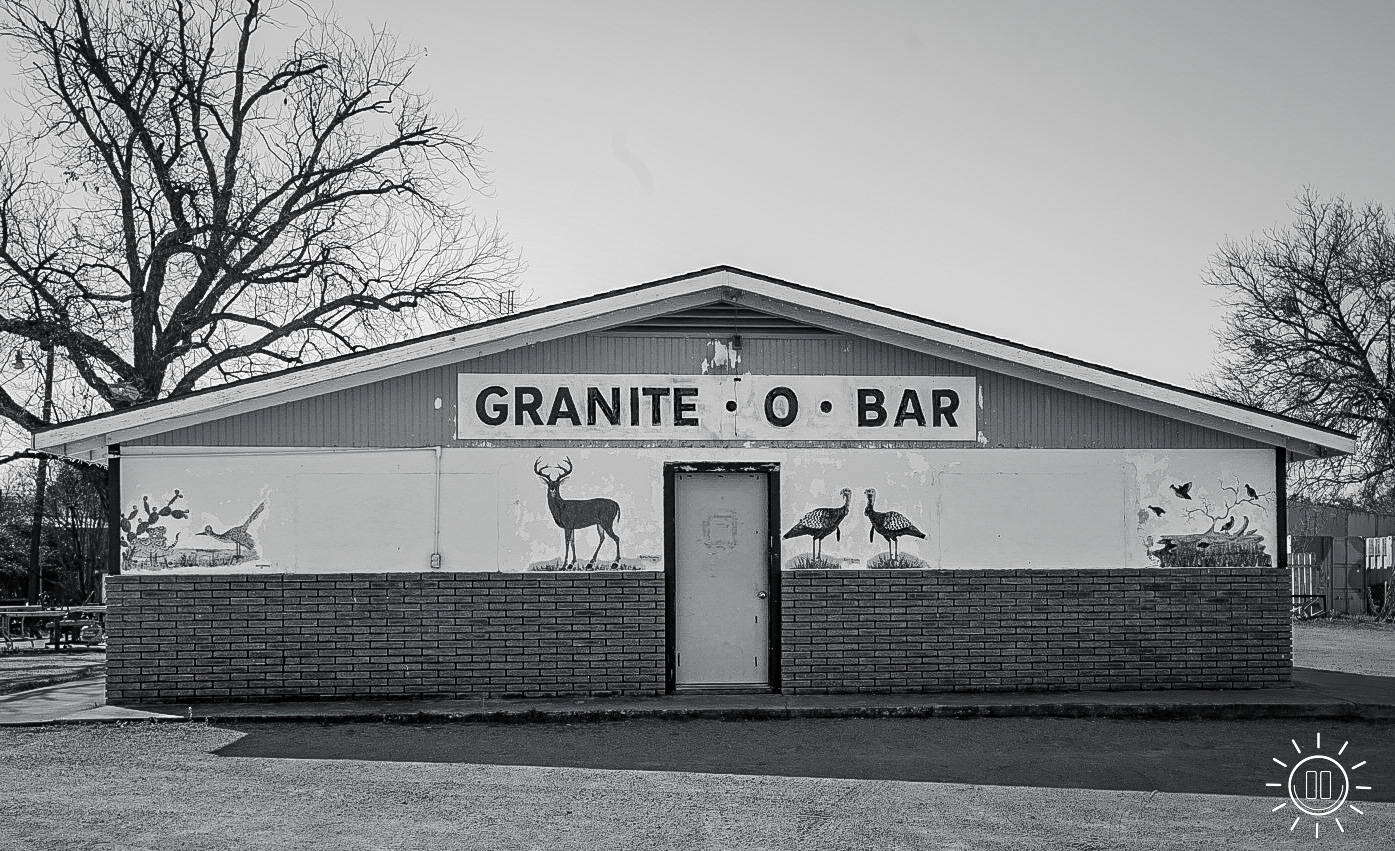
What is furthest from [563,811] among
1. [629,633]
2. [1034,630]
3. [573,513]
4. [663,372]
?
[1034,630]

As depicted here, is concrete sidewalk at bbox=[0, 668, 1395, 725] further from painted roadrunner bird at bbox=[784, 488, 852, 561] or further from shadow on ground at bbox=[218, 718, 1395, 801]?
painted roadrunner bird at bbox=[784, 488, 852, 561]

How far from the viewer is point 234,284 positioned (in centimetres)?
2692

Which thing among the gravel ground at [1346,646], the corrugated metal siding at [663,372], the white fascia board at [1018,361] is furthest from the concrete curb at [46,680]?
the gravel ground at [1346,646]

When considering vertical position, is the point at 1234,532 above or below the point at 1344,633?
above

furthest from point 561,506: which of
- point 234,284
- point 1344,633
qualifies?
point 1344,633

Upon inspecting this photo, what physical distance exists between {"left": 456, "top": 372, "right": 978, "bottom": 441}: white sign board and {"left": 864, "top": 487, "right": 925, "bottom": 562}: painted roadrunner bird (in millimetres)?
675

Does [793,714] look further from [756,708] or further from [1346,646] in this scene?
[1346,646]

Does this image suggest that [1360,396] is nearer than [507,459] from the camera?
No

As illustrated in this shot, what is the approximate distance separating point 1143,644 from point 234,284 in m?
20.5

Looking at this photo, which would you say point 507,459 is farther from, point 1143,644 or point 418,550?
point 1143,644

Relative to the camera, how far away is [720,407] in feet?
41.8

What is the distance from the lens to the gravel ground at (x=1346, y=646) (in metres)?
16.6

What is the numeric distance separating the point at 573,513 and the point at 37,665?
35.0 feet

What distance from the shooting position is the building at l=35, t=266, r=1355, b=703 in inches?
481
